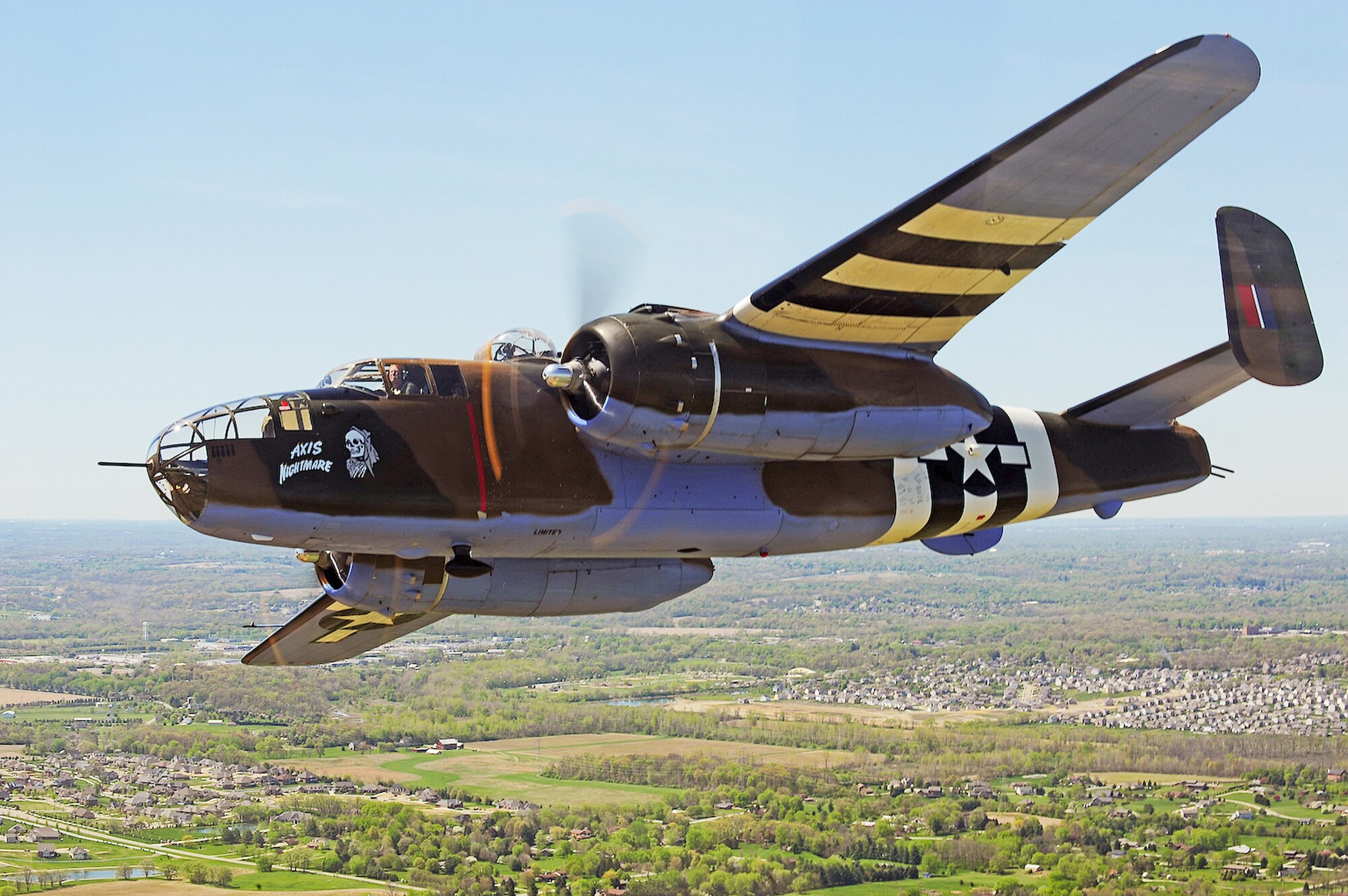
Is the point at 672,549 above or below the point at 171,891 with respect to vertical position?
above

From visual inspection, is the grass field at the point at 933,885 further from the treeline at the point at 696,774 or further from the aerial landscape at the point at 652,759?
the treeline at the point at 696,774

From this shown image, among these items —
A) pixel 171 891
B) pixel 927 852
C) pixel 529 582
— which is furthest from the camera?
pixel 927 852

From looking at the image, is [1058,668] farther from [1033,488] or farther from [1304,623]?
[1033,488]

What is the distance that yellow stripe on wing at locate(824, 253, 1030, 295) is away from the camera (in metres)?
12.2

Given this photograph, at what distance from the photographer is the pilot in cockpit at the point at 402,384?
12.7 m

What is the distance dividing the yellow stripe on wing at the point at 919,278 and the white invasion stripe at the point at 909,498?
265 centimetres

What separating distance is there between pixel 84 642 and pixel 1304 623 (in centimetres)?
9032

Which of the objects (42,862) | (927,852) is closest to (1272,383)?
(927,852)

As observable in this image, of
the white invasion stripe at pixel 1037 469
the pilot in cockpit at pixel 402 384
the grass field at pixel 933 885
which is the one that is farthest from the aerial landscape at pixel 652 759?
the white invasion stripe at pixel 1037 469

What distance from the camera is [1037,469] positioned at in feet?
53.8

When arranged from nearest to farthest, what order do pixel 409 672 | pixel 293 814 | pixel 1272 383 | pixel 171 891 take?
1. pixel 1272 383
2. pixel 171 891
3. pixel 293 814
4. pixel 409 672

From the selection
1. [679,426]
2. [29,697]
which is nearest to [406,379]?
[679,426]

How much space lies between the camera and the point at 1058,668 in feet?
256

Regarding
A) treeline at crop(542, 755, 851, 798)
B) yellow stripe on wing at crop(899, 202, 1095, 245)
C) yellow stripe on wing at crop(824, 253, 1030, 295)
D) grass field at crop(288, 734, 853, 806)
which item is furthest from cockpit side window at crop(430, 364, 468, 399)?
treeline at crop(542, 755, 851, 798)
